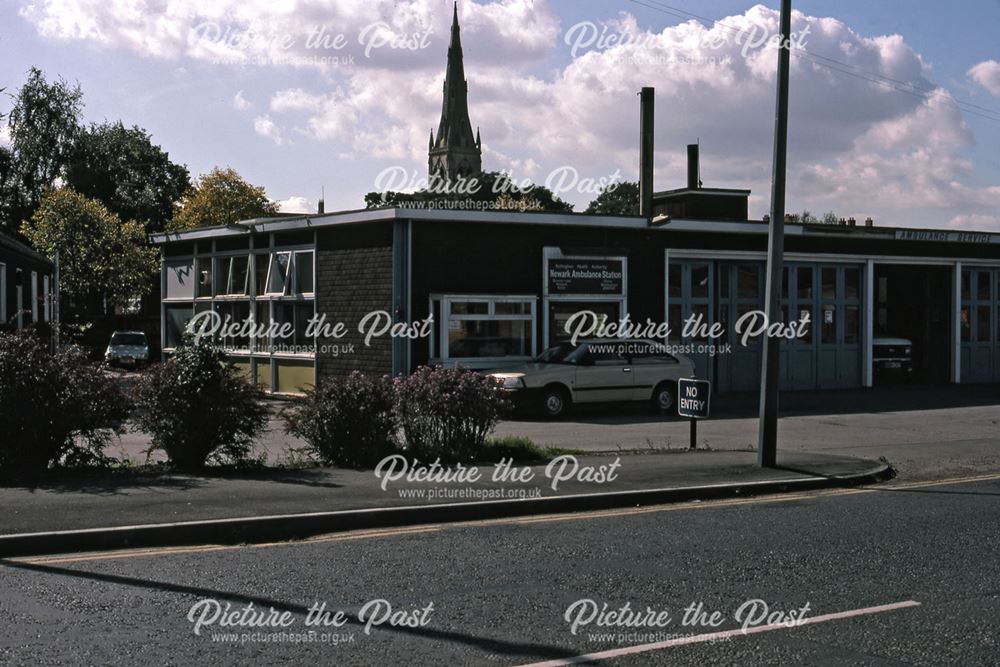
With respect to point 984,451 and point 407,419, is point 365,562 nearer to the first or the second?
point 407,419

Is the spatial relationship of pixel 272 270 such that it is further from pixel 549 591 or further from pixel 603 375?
pixel 549 591

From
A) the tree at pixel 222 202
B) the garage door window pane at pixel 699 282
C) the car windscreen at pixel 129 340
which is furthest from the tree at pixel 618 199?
the garage door window pane at pixel 699 282

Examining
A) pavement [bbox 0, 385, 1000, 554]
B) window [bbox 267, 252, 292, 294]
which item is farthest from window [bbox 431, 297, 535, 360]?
window [bbox 267, 252, 292, 294]

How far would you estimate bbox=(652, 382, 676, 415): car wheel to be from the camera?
22.6 m

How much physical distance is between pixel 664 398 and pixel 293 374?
9.23 metres

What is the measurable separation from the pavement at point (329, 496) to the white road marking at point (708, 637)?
4211 millimetres

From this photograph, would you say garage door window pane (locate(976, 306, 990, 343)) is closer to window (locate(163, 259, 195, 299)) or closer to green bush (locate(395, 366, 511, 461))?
window (locate(163, 259, 195, 299))

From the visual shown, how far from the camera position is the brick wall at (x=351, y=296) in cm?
2358

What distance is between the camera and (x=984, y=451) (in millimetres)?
16375

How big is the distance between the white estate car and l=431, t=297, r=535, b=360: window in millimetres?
1351

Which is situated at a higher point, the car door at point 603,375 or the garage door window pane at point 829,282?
the garage door window pane at point 829,282

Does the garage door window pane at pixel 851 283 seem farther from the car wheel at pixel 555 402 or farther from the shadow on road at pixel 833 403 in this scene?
the car wheel at pixel 555 402

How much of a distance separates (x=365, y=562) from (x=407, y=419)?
5364mm

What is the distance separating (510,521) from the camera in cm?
1023
